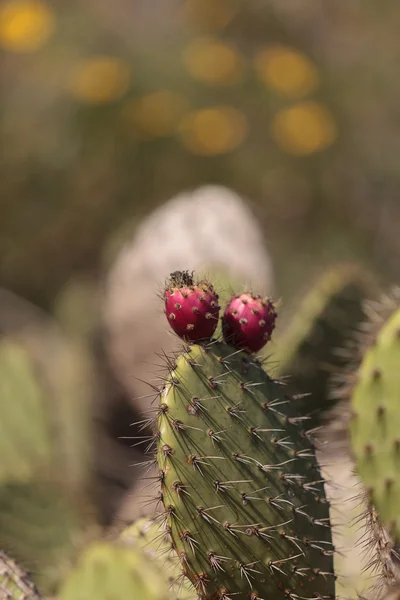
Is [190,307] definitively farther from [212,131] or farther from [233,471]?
[212,131]

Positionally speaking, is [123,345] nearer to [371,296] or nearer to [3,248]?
[371,296]

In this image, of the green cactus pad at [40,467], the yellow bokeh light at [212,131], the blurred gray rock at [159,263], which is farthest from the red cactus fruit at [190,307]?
the yellow bokeh light at [212,131]

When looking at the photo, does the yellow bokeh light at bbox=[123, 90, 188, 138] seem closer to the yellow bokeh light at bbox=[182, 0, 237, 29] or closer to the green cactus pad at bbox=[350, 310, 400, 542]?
the yellow bokeh light at bbox=[182, 0, 237, 29]

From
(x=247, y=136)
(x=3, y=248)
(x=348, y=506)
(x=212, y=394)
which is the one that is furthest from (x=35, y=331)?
(x=212, y=394)

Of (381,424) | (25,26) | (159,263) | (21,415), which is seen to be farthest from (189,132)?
(381,424)

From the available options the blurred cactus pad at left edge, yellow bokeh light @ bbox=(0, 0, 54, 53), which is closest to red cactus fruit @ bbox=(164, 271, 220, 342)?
the blurred cactus pad at left edge
